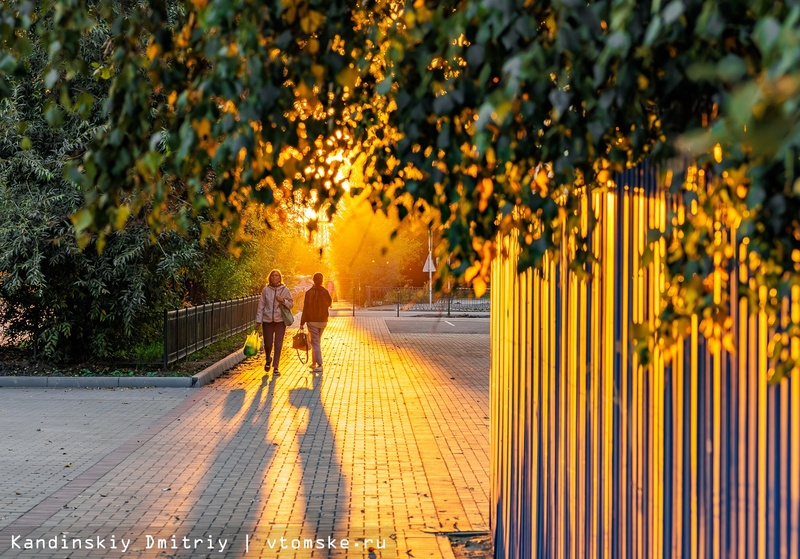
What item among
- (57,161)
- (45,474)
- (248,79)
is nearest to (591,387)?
(248,79)

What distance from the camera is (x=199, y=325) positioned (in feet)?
64.1

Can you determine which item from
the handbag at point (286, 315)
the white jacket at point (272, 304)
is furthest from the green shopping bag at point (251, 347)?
the handbag at point (286, 315)

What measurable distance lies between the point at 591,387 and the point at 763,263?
82.5 inches

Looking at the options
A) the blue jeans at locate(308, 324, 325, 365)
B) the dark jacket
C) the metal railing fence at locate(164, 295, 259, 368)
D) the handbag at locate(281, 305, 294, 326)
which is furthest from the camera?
the blue jeans at locate(308, 324, 325, 365)

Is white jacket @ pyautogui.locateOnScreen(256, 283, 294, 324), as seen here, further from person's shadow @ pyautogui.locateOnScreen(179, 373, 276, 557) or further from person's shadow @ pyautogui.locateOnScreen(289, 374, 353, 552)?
person's shadow @ pyautogui.locateOnScreen(179, 373, 276, 557)

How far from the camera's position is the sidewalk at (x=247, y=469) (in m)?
6.52

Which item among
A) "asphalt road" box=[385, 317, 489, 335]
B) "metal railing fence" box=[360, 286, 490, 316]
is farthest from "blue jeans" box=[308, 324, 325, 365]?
"metal railing fence" box=[360, 286, 490, 316]

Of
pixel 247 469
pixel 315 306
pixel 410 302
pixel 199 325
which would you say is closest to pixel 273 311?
pixel 315 306

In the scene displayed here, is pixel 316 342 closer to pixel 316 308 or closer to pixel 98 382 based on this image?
pixel 316 308

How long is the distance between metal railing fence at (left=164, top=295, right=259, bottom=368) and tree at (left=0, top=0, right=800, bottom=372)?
1419 centimetres

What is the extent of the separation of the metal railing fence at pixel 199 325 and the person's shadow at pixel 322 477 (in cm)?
469

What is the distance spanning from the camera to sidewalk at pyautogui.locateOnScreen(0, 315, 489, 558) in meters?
6.52

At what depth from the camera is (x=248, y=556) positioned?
6023 millimetres

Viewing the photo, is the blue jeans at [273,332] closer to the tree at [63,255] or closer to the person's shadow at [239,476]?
the tree at [63,255]
